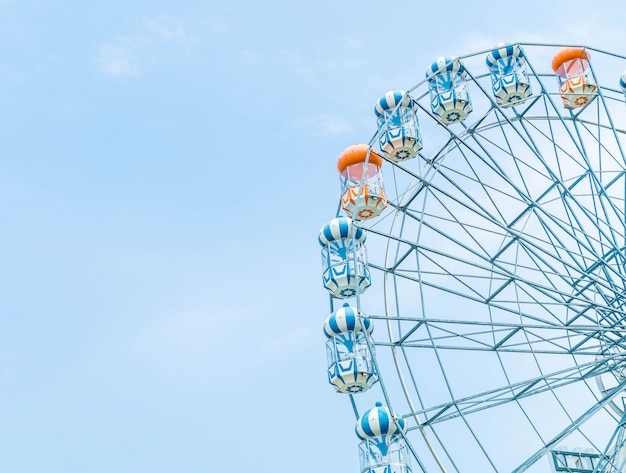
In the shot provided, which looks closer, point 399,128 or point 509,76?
point 399,128

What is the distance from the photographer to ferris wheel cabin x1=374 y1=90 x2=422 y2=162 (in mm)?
19172

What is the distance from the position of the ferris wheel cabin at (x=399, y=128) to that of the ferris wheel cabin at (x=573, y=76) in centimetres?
398

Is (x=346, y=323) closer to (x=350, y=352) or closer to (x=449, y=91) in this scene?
(x=350, y=352)

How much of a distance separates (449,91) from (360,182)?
9.79 feet

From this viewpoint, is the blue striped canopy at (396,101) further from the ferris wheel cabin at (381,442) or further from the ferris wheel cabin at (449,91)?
the ferris wheel cabin at (381,442)

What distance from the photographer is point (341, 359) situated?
1697 cm

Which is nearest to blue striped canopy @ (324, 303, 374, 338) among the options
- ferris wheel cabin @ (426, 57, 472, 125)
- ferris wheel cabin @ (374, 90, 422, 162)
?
ferris wheel cabin @ (374, 90, 422, 162)

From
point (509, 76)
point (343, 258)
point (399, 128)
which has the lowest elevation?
point (343, 258)

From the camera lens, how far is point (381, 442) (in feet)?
53.2

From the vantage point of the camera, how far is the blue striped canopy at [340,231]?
18.0 m

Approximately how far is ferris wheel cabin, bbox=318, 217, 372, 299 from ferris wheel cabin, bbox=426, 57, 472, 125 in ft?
10.1

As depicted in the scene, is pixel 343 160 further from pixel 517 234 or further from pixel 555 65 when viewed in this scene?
pixel 555 65

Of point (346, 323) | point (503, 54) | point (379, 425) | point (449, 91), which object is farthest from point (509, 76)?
point (379, 425)

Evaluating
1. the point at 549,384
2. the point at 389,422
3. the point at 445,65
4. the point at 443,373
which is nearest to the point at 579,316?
the point at 549,384
